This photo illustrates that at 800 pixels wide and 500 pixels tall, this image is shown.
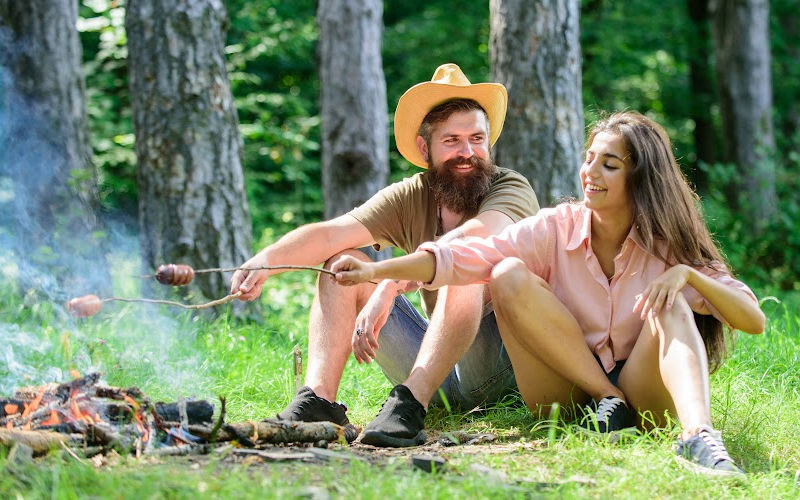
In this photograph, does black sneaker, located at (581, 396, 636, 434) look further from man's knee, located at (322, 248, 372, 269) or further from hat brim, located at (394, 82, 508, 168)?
hat brim, located at (394, 82, 508, 168)

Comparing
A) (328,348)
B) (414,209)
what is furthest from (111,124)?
(328,348)

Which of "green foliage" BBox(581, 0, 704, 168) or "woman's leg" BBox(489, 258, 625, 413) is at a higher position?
"green foliage" BBox(581, 0, 704, 168)

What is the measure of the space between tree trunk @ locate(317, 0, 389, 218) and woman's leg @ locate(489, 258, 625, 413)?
4.45 meters

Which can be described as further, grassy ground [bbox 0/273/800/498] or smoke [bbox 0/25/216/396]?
smoke [bbox 0/25/216/396]

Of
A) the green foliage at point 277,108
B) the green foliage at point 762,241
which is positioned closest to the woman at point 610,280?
the green foliage at point 762,241

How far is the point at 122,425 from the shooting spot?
339 cm

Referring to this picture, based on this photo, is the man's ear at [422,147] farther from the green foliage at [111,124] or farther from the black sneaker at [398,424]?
the green foliage at [111,124]

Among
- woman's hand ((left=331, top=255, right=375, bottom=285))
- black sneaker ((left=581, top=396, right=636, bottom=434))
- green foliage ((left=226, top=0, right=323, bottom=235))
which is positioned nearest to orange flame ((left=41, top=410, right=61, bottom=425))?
woman's hand ((left=331, top=255, right=375, bottom=285))

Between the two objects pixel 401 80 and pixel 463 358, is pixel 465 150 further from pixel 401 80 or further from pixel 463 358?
pixel 401 80

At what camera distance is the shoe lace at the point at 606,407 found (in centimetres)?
370

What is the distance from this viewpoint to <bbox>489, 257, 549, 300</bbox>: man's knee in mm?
3727

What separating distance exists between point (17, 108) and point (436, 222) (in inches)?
159

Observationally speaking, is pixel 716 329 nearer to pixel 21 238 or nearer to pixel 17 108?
pixel 21 238

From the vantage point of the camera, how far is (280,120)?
15359 mm
